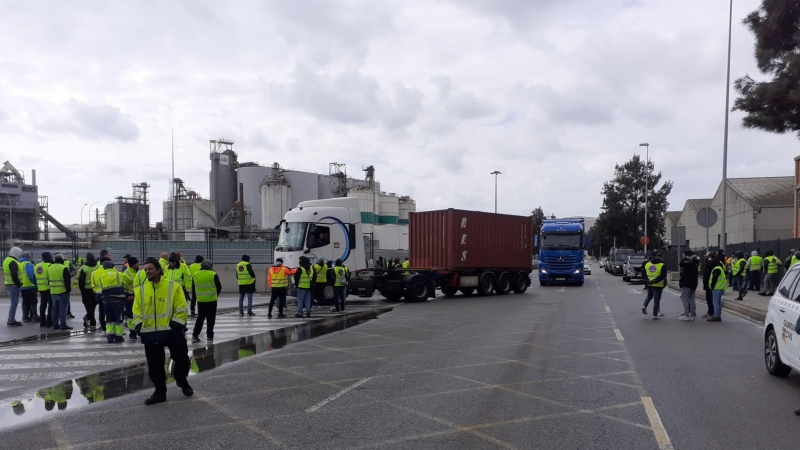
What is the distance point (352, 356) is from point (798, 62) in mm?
13022

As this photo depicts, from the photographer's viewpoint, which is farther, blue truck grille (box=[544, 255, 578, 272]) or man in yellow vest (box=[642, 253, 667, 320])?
blue truck grille (box=[544, 255, 578, 272])

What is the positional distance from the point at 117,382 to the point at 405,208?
2603 inches

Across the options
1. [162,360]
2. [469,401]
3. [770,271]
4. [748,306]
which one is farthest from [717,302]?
[162,360]

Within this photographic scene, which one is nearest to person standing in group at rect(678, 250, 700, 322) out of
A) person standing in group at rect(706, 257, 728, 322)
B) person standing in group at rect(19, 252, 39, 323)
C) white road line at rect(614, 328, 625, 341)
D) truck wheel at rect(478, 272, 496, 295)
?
person standing in group at rect(706, 257, 728, 322)

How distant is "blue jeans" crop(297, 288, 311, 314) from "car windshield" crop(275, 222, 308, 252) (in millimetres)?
3368

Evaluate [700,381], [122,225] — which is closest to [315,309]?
[700,381]

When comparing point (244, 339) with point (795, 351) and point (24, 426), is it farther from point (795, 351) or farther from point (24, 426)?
point (795, 351)

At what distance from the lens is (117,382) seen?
28.3 feet

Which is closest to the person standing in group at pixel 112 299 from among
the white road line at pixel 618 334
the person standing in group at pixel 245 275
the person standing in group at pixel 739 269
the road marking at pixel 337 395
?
the person standing in group at pixel 245 275

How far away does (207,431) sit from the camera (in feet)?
19.9

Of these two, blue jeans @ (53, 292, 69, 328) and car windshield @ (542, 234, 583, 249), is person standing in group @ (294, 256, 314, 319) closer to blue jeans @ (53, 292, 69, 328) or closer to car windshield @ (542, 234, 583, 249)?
blue jeans @ (53, 292, 69, 328)

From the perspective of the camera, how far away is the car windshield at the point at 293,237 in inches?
797

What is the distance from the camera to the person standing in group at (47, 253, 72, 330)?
13.6 m

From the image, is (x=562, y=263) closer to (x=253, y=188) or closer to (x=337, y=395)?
(x=337, y=395)
